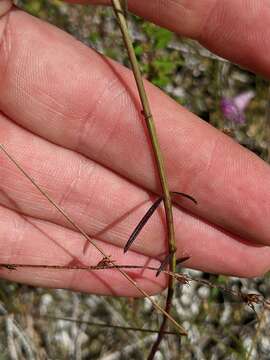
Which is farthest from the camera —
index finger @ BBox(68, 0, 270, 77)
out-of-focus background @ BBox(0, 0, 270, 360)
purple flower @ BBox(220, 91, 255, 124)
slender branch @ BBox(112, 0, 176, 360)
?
purple flower @ BBox(220, 91, 255, 124)

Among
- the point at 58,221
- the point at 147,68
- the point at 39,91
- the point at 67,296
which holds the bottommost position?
the point at 67,296

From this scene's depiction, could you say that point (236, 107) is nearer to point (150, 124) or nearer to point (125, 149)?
point (125, 149)

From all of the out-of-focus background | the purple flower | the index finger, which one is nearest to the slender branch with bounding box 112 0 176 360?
the index finger

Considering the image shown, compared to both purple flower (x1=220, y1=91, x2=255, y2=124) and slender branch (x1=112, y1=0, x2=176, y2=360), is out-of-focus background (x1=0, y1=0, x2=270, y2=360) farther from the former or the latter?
slender branch (x1=112, y1=0, x2=176, y2=360)

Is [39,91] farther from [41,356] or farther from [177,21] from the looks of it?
[41,356]

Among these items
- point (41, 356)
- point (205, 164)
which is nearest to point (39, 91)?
point (205, 164)

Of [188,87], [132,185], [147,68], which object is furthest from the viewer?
[188,87]

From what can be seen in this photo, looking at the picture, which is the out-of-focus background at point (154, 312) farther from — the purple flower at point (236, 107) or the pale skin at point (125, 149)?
the pale skin at point (125, 149)

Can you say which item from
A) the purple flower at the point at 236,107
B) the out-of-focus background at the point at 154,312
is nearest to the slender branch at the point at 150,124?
the out-of-focus background at the point at 154,312
